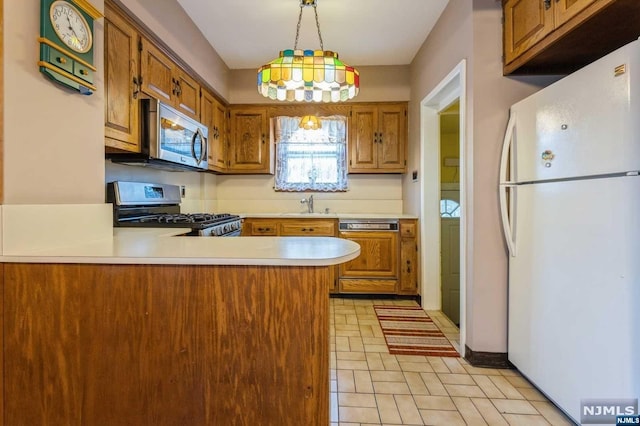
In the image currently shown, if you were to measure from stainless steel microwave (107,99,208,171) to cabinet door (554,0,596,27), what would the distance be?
2.29 meters

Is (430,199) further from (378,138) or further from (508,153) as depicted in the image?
(508,153)

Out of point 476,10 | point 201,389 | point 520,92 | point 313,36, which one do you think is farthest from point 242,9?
point 201,389

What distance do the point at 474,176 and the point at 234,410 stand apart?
185cm

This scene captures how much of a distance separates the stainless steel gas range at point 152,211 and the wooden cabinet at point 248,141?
1.09 m

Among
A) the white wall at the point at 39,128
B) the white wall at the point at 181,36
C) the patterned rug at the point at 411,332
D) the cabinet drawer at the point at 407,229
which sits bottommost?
the patterned rug at the point at 411,332

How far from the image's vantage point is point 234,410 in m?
1.09

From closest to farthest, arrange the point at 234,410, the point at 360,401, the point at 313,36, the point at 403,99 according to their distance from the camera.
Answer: the point at 234,410, the point at 360,401, the point at 313,36, the point at 403,99

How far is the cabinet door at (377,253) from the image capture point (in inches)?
136

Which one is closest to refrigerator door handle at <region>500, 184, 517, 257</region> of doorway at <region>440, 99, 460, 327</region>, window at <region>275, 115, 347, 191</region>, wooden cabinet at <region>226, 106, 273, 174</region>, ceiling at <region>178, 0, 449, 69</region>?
doorway at <region>440, 99, 460, 327</region>

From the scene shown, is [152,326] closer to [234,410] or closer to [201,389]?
[201,389]

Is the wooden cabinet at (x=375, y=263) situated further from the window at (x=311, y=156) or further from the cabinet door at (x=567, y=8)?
the cabinet door at (x=567, y=8)

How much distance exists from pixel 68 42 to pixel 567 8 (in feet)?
7.16

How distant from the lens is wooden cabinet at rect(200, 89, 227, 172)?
3.25 meters

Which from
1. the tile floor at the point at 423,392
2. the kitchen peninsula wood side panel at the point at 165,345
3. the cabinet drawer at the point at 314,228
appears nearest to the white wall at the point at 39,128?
the kitchen peninsula wood side panel at the point at 165,345
